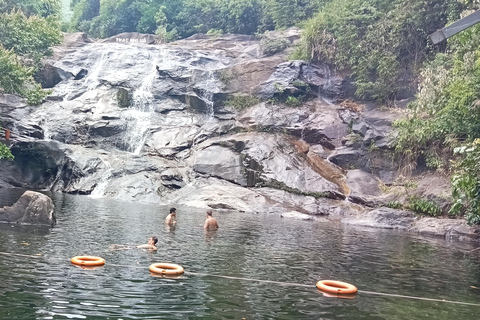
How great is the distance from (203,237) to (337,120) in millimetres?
21184

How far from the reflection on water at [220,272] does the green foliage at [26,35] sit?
995 inches

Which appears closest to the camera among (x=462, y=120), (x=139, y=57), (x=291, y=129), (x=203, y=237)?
(x=203, y=237)

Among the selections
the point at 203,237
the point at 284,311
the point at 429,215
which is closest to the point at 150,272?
the point at 284,311

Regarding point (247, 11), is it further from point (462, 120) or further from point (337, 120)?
point (462, 120)

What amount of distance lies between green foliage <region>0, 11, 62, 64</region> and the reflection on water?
2528 centimetres

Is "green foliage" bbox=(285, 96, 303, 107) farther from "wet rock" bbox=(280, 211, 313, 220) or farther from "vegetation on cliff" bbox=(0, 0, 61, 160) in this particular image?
"vegetation on cliff" bbox=(0, 0, 61, 160)

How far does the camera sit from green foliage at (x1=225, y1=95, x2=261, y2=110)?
37.8 metres

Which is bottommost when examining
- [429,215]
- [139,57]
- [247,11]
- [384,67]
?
[429,215]

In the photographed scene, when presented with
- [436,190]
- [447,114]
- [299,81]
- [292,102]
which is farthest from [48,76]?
[436,190]

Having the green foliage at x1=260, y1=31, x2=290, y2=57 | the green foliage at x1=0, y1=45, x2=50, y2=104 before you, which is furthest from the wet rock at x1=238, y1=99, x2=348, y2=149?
the green foliage at x1=0, y1=45, x2=50, y2=104

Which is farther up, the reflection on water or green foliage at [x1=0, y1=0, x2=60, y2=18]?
green foliage at [x1=0, y1=0, x2=60, y2=18]

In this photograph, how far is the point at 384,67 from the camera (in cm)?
3466

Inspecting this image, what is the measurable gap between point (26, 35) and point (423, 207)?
33.3 metres

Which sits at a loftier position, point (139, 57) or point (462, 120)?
point (139, 57)
